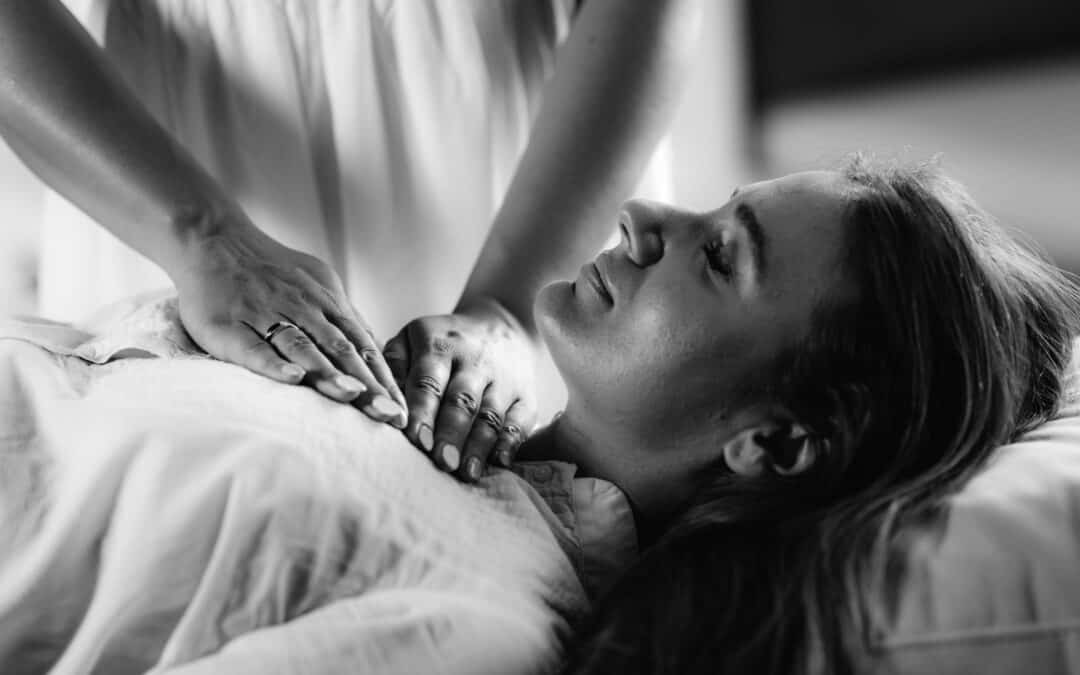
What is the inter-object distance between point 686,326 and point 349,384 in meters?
0.34

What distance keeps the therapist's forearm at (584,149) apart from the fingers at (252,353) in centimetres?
36

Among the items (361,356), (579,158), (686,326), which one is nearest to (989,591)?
(686,326)

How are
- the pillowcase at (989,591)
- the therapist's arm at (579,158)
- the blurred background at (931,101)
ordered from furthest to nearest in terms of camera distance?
1. the blurred background at (931,101)
2. the therapist's arm at (579,158)
3. the pillowcase at (989,591)

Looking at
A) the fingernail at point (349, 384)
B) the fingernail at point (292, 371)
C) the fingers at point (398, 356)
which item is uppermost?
the fingernail at point (292, 371)

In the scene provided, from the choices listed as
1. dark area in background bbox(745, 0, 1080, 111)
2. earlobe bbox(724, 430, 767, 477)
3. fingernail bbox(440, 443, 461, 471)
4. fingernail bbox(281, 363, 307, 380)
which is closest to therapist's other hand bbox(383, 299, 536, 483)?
fingernail bbox(440, 443, 461, 471)

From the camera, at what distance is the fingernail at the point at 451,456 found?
43.7 inches

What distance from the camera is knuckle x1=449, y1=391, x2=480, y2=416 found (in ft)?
3.91

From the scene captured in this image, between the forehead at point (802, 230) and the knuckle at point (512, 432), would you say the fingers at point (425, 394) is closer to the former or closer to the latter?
the knuckle at point (512, 432)

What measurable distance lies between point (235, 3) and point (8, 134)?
359mm

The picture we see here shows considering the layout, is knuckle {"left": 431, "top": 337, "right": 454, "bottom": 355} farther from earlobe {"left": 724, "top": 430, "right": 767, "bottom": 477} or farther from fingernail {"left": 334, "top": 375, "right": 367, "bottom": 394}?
earlobe {"left": 724, "top": 430, "right": 767, "bottom": 477}

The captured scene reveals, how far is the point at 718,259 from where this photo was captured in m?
1.18

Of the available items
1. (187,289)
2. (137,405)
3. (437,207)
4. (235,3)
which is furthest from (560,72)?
(137,405)

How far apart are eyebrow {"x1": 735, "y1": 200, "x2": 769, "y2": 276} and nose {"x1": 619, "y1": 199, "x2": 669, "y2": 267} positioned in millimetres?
85

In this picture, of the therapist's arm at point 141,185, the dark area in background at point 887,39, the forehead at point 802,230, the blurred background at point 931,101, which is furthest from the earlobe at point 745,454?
the dark area in background at point 887,39
